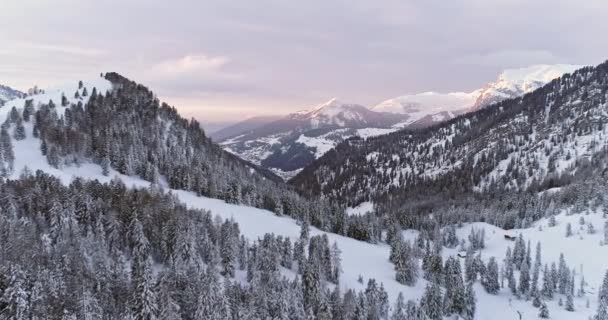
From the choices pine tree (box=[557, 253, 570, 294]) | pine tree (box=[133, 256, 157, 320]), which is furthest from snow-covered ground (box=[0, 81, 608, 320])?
pine tree (box=[133, 256, 157, 320])

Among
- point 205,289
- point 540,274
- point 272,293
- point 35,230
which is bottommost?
point 540,274

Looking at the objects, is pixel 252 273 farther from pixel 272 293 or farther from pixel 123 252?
pixel 123 252

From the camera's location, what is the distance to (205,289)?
88625 millimetres

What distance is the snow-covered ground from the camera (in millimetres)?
137375

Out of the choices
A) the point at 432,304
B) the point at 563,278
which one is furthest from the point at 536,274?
the point at 432,304

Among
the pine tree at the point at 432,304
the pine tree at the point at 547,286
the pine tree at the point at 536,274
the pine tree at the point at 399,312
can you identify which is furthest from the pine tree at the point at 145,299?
the pine tree at the point at 547,286

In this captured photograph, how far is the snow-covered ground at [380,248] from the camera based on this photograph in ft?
451

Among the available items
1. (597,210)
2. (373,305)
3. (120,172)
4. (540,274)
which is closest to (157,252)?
(373,305)

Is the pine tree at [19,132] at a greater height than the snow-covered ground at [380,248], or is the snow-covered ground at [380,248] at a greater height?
the pine tree at [19,132]

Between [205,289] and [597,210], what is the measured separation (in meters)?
188

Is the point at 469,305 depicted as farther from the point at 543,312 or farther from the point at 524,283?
the point at 524,283

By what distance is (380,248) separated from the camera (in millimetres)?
180875

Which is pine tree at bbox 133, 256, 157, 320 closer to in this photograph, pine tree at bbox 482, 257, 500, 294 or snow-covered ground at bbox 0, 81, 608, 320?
snow-covered ground at bbox 0, 81, 608, 320

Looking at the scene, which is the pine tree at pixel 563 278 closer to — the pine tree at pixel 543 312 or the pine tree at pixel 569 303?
the pine tree at pixel 569 303
